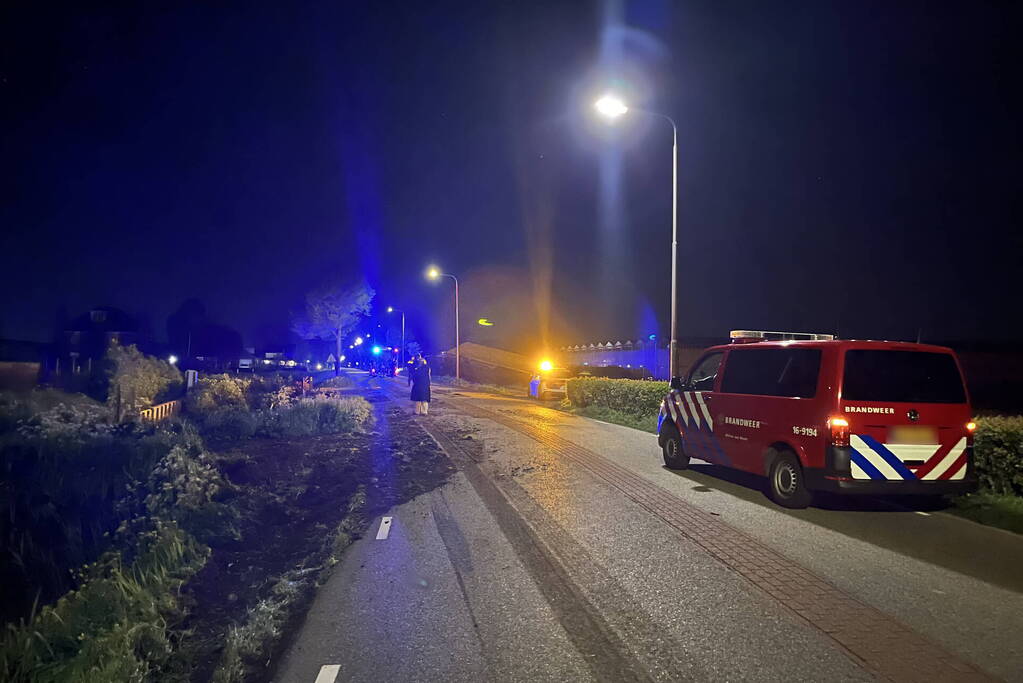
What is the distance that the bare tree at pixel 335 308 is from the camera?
6016cm

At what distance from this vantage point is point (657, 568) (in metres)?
6.05

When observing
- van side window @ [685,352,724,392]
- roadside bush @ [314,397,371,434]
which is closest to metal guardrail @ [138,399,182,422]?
roadside bush @ [314,397,371,434]

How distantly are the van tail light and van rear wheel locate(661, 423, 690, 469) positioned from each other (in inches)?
145

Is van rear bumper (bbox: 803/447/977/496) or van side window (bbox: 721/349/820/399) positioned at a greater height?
van side window (bbox: 721/349/820/399)

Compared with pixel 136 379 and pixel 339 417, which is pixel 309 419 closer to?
pixel 339 417

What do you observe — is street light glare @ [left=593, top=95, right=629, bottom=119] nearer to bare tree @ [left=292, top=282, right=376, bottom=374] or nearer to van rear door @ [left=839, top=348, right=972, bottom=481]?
van rear door @ [left=839, top=348, right=972, bottom=481]

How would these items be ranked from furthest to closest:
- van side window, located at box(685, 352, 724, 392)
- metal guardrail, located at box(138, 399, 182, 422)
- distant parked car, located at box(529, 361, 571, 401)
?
distant parked car, located at box(529, 361, 571, 401)
metal guardrail, located at box(138, 399, 182, 422)
van side window, located at box(685, 352, 724, 392)

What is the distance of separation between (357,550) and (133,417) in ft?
36.2

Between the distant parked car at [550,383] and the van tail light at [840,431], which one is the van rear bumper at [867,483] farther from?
the distant parked car at [550,383]

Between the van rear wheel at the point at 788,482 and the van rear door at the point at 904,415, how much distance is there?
71 cm

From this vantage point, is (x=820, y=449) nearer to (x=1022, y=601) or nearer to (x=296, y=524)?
(x=1022, y=601)

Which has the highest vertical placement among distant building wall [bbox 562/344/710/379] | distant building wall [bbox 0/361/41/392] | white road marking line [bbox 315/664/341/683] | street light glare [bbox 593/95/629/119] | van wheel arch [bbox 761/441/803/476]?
street light glare [bbox 593/95/629/119]

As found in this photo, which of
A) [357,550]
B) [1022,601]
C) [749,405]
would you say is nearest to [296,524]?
[357,550]

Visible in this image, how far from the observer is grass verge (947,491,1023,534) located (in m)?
7.69
